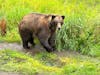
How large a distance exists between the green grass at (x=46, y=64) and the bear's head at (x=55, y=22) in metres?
0.68

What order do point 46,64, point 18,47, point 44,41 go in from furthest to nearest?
point 18,47
point 44,41
point 46,64

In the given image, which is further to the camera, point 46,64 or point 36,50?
point 36,50

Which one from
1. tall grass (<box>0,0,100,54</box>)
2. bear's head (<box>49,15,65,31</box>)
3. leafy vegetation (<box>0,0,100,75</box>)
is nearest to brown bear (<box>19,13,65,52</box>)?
bear's head (<box>49,15,65,31</box>)

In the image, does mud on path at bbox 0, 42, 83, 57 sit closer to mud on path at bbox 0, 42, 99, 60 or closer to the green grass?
mud on path at bbox 0, 42, 99, 60

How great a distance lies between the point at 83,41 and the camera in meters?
10.2

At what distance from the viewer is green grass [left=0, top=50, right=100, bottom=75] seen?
26.5 ft

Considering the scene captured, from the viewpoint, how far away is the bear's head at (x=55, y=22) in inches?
360

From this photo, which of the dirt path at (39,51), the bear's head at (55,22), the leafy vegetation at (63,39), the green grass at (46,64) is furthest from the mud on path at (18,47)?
the bear's head at (55,22)

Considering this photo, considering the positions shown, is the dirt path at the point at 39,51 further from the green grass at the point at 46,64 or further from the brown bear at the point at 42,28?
the brown bear at the point at 42,28

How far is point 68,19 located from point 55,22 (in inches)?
51.5

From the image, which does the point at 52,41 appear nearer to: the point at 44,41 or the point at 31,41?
the point at 44,41

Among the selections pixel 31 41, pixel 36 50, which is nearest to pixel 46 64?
pixel 36 50

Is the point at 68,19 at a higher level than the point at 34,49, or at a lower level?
higher

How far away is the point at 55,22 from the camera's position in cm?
922
